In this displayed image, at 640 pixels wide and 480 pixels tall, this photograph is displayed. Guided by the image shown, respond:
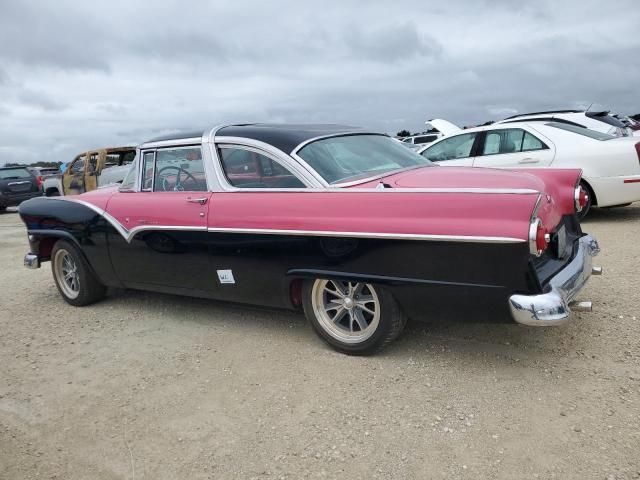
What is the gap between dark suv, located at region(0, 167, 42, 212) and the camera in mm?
15211

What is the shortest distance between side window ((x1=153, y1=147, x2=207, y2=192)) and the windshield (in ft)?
2.95

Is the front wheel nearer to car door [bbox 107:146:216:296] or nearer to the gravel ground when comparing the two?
the gravel ground

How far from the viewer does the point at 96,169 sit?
1141 centimetres

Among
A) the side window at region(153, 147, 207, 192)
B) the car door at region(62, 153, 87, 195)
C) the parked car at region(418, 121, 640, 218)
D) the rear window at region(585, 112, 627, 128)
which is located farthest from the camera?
the car door at region(62, 153, 87, 195)

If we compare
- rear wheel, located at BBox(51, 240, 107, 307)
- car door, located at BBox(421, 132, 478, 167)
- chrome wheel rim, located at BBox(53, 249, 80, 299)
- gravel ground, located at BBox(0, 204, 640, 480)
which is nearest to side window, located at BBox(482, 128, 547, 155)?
car door, located at BBox(421, 132, 478, 167)

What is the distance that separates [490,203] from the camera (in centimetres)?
271

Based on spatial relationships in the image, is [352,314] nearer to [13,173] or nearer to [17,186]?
[17,186]

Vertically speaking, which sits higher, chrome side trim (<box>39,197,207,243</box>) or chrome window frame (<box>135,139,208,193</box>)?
chrome window frame (<box>135,139,208,193</box>)

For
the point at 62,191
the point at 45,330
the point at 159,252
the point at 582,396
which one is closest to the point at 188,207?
the point at 159,252

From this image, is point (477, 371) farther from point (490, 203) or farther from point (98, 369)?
point (98, 369)

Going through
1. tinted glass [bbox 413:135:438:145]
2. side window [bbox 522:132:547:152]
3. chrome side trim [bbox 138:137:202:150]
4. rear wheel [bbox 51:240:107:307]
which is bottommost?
rear wheel [bbox 51:240:107:307]

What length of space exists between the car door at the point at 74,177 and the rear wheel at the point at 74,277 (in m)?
7.32

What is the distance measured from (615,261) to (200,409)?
13.6 ft

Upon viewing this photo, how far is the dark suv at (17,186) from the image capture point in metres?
15.2
